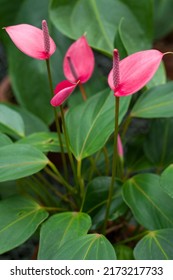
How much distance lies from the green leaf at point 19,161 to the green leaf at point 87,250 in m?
0.12

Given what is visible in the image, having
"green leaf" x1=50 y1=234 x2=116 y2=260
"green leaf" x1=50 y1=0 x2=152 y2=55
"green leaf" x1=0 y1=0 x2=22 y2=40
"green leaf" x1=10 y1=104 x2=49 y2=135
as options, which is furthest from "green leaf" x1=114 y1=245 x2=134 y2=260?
"green leaf" x1=0 y1=0 x2=22 y2=40

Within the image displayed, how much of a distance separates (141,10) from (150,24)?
3cm

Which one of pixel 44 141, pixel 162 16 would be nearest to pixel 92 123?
pixel 44 141

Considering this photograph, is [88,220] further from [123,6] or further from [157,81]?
[123,6]

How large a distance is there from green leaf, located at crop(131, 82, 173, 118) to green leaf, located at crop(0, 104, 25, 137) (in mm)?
189

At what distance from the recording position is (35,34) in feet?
2.30

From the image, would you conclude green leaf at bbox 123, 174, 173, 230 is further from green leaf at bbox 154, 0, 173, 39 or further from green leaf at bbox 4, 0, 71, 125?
green leaf at bbox 154, 0, 173, 39

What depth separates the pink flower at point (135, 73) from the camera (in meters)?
0.61

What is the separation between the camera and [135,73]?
2.03ft

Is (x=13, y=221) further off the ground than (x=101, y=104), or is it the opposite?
(x=101, y=104)

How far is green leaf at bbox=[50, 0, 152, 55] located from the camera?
1.01 metres

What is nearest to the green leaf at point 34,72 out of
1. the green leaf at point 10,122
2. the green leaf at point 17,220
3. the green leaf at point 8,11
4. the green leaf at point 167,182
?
the green leaf at point 8,11

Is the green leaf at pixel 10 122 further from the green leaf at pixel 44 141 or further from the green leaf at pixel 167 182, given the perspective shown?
the green leaf at pixel 167 182
